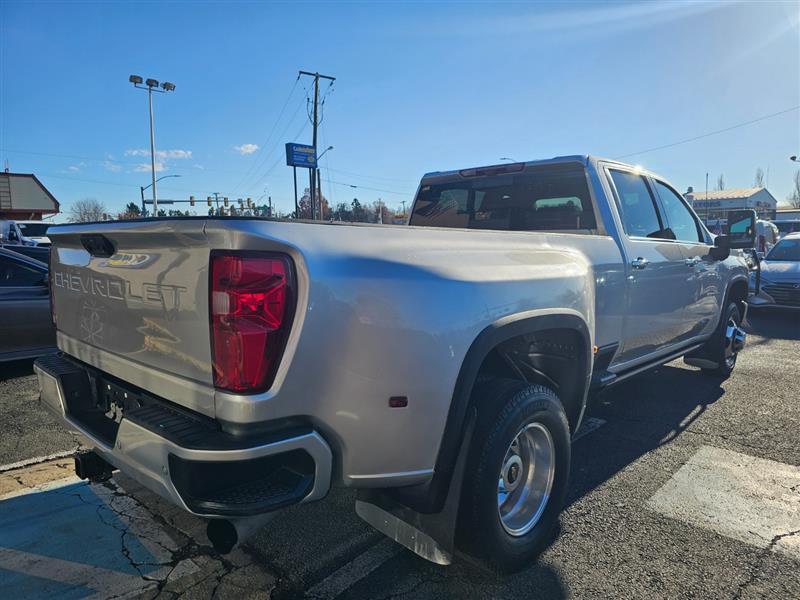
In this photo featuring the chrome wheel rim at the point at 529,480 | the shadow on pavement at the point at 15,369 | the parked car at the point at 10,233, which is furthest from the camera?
the parked car at the point at 10,233

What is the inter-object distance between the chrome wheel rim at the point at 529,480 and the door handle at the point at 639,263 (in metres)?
1.62

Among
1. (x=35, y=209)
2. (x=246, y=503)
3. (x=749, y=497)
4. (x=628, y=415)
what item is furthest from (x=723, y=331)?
(x=35, y=209)

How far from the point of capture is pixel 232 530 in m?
1.87

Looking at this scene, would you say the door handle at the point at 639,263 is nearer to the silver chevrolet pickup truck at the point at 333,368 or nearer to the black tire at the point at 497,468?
the silver chevrolet pickup truck at the point at 333,368

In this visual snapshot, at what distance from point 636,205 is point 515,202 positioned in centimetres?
93

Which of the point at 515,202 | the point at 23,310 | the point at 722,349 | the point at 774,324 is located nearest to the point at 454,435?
the point at 515,202

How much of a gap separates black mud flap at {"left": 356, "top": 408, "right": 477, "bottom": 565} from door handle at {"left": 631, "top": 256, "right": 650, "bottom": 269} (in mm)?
2089

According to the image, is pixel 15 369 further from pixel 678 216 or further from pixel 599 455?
pixel 678 216

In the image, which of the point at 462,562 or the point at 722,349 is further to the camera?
the point at 722,349

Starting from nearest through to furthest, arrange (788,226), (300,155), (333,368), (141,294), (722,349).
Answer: (333,368) → (141,294) → (722,349) → (788,226) → (300,155)

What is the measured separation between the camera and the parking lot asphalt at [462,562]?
8.27ft

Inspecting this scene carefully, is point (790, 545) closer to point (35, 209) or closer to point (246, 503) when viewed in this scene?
point (246, 503)

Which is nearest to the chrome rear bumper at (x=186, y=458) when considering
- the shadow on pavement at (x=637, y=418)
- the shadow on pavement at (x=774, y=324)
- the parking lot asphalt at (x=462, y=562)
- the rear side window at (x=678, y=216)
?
the parking lot asphalt at (x=462, y=562)

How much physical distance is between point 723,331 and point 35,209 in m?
71.5
